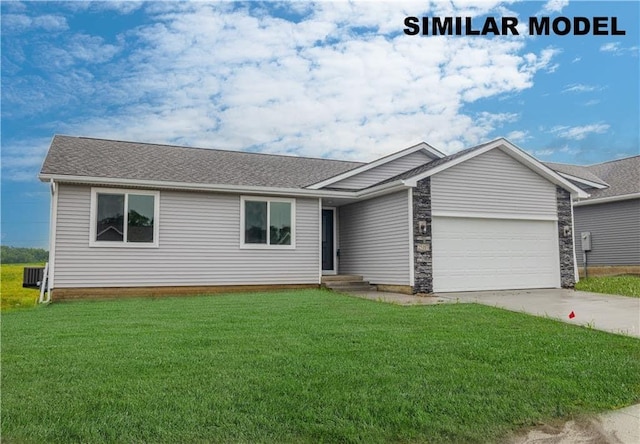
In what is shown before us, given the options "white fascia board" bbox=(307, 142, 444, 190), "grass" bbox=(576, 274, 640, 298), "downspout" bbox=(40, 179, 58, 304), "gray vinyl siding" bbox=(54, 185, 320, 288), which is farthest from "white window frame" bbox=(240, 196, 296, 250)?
"grass" bbox=(576, 274, 640, 298)

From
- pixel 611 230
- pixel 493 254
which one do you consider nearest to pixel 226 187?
pixel 493 254

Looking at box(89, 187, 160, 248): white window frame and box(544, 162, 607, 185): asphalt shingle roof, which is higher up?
box(544, 162, 607, 185): asphalt shingle roof

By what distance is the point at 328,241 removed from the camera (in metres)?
16.1

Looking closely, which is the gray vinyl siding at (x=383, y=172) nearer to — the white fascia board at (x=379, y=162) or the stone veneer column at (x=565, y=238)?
the white fascia board at (x=379, y=162)

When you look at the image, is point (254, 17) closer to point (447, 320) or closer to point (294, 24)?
point (294, 24)

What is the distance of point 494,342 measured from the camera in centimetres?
584

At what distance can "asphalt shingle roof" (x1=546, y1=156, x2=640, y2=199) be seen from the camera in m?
18.8

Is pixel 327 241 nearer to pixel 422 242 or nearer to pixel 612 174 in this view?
pixel 422 242

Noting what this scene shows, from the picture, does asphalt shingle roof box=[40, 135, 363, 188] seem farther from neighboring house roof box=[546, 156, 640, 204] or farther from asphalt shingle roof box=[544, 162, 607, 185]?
asphalt shingle roof box=[544, 162, 607, 185]

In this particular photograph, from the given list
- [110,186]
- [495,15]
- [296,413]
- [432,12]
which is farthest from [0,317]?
[495,15]

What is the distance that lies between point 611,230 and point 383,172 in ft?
33.6

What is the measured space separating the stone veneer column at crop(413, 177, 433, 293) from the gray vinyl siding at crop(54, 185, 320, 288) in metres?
3.27

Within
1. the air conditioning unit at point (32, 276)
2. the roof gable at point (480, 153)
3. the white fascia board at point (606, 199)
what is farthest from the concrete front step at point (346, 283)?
Answer: the white fascia board at point (606, 199)

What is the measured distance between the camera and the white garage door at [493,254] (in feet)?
43.1
